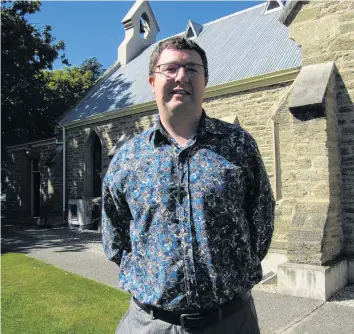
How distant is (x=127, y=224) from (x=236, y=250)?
714 mm

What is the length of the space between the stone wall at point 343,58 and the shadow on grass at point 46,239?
7339mm

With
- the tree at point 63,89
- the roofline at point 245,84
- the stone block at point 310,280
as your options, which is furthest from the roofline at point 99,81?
the stone block at point 310,280

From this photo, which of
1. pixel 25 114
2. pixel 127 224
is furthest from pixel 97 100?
pixel 127 224

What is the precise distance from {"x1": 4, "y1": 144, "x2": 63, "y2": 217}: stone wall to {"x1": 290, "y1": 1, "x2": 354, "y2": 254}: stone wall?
13.9 m

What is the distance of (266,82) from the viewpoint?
33.6ft

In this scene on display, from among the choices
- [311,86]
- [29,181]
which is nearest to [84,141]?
[29,181]

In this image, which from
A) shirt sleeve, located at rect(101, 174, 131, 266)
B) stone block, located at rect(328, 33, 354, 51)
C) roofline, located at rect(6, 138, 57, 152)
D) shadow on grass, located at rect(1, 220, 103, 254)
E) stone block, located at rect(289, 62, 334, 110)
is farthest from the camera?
roofline, located at rect(6, 138, 57, 152)

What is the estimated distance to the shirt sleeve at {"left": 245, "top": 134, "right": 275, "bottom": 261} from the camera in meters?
2.14

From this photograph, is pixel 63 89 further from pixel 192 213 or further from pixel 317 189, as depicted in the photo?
pixel 192 213

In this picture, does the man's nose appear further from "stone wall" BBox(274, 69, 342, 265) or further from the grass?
"stone wall" BBox(274, 69, 342, 265)

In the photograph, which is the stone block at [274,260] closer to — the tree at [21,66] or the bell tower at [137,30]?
the tree at [21,66]

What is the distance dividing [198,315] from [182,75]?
3.86ft

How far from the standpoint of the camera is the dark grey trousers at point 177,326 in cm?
190

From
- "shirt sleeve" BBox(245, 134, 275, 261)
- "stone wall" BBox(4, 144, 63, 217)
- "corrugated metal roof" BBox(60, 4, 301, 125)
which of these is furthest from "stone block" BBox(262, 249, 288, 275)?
"stone wall" BBox(4, 144, 63, 217)
